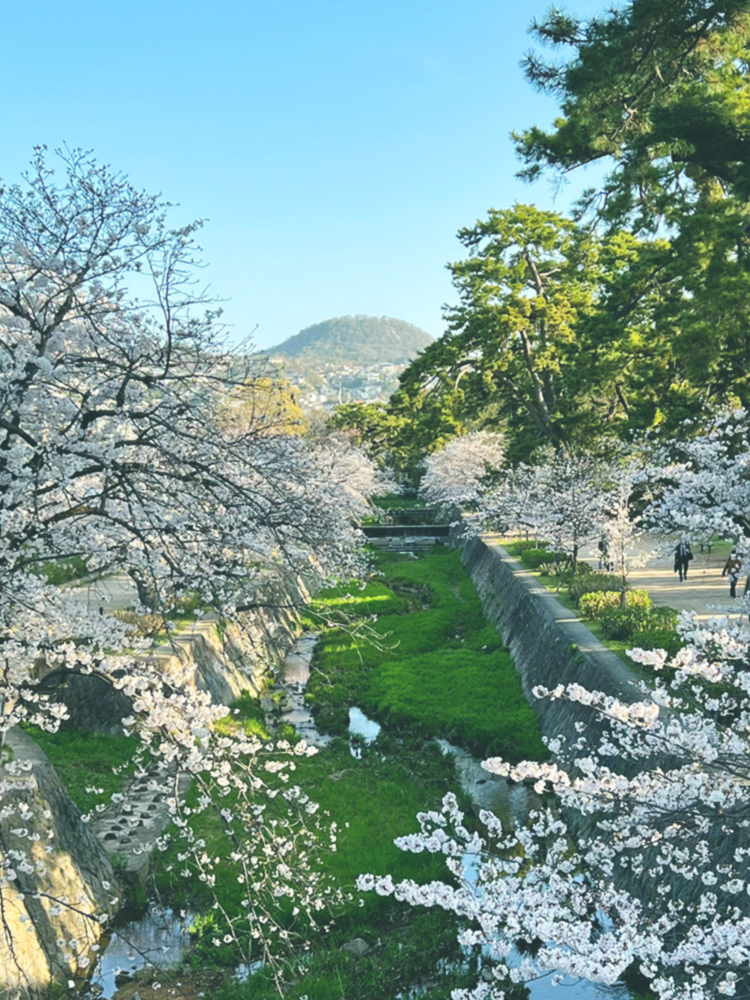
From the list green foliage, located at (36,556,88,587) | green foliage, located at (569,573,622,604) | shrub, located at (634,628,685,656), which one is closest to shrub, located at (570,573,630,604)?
green foliage, located at (569,573,622,604)

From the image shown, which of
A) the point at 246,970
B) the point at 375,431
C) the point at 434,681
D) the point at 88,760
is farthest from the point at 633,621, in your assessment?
the point at 375,431

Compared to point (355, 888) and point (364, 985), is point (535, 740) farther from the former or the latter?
point (364, 985)

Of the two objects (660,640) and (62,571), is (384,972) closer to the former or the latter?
(660,640)

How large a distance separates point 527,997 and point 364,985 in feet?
5.88

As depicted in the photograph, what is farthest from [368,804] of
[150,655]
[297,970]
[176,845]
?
[150,655]

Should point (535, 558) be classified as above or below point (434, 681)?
above

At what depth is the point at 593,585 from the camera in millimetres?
18828

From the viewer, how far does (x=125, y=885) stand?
384 inches

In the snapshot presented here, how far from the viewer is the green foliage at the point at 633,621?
1473 cm

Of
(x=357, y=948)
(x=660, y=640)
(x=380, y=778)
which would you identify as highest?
(x=660, y=640)

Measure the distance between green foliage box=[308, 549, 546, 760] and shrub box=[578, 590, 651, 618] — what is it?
7.77 feet

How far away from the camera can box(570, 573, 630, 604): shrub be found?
61.2ft

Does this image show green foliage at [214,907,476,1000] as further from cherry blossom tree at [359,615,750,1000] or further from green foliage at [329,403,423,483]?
green foliage at [329,403,423,483]

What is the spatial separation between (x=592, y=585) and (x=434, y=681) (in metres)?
4.74
